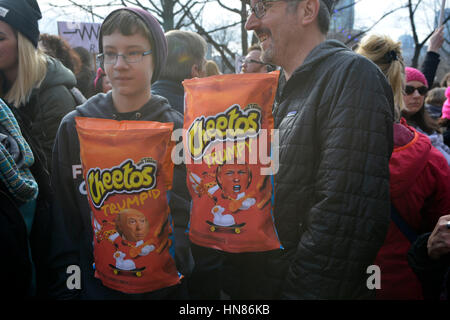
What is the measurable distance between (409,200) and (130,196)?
4.09 ft

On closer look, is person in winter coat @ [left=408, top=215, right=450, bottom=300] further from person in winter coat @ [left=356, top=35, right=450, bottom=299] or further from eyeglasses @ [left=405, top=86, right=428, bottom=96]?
eyeglasses @ [left=405, top=86, right=428, bottom=96]

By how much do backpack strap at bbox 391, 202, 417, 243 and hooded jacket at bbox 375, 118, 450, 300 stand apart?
1 cm

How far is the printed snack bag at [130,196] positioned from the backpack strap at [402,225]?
3.45ft

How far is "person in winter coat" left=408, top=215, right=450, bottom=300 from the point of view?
126 cm

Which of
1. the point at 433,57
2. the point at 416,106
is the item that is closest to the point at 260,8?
the point at 416,106

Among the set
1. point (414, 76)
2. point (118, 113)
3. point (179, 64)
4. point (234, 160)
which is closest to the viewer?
point (234, 160)

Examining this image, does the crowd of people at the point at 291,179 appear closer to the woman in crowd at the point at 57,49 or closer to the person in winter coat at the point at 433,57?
the woman in crowd at the point at 57,49

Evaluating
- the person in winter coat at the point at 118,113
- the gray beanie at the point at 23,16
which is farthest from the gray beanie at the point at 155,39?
the gray beanie at the point at 23,16

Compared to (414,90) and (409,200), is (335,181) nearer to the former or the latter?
(409,200)

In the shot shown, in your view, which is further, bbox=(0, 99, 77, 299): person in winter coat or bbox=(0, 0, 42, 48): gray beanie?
bbox=(0, 0, 42, 48): gray beanie

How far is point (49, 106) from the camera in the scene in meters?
1.96

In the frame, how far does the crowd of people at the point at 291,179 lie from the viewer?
114cm

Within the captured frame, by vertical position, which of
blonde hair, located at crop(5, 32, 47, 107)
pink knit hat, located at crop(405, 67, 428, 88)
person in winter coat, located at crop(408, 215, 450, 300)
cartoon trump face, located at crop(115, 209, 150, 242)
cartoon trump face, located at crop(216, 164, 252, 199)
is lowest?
person in winter coat, located at crop(408, 215, 450, 300)

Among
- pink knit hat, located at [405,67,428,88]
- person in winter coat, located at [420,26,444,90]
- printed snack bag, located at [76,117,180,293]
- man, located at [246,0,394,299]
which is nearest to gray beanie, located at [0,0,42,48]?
printed snack bag, located at [76,117,180,293]
